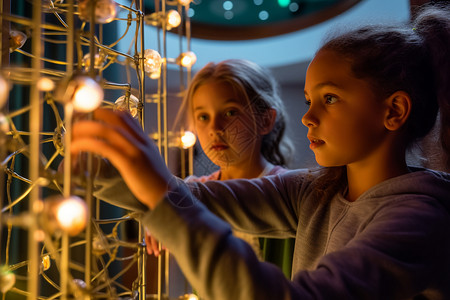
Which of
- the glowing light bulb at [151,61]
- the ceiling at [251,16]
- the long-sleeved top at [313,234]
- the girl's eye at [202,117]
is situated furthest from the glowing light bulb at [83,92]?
the ceiling at [251,16]

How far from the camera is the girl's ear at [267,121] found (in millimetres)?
783

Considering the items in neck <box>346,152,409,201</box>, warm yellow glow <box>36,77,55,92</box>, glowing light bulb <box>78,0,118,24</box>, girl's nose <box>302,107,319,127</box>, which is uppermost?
glowing light bulb <box>78,0,118,24</box>

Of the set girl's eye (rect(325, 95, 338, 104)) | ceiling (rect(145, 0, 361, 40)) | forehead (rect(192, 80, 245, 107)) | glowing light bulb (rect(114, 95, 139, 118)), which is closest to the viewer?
glowing light bulb (rect(114, 95, 139, 118))

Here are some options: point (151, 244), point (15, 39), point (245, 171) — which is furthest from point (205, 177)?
point (15, 39)

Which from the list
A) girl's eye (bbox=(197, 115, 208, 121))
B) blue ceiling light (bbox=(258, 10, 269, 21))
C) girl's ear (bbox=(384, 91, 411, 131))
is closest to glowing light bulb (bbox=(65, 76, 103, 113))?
girl's ear (bbox=(384, 91, 411, 131))

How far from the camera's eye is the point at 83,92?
250 millimetres

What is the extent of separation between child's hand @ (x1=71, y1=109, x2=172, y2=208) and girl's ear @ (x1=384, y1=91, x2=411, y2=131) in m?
0.32

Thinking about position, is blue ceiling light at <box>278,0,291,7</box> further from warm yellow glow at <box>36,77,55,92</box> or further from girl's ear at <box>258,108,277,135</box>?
warm yellow glow at <box>36,77,55,92</box>

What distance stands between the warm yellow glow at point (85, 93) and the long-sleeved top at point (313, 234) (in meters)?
0.11

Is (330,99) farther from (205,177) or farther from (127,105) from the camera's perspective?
(205,177)

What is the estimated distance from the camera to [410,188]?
1.61ft

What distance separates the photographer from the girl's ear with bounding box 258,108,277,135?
2.57ft

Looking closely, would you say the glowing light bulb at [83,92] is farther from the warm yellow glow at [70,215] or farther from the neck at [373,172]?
the neck at [373,172]

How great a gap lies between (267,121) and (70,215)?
60 cm
